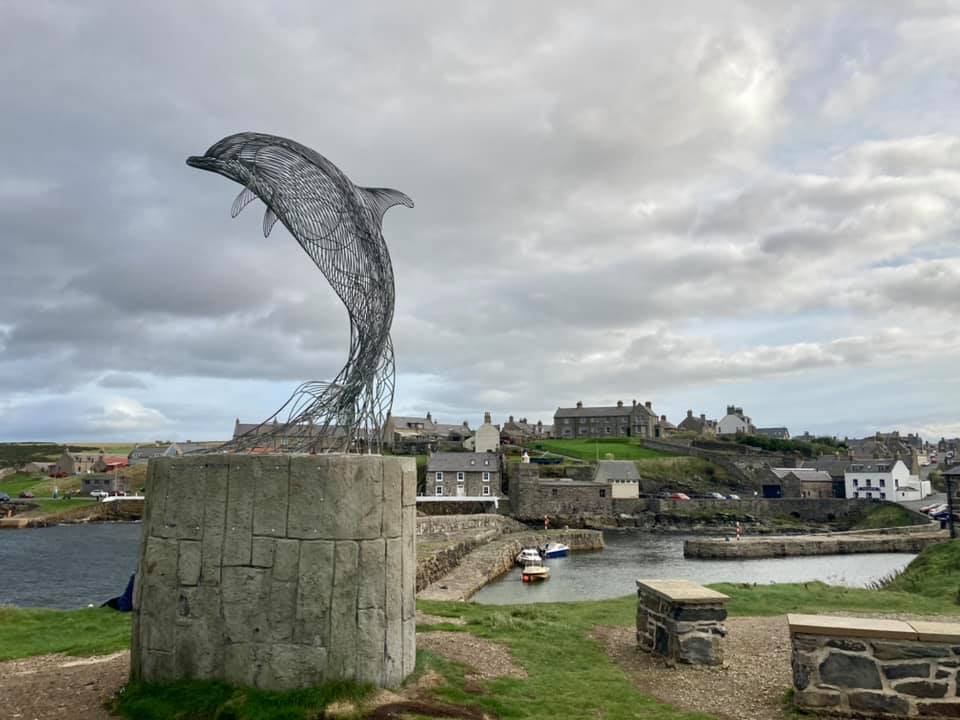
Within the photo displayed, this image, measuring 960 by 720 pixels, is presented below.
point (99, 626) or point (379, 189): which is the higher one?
point (379, 189)

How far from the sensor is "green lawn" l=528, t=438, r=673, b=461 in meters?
80.6

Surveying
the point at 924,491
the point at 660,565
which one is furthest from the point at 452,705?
the point at 924,491

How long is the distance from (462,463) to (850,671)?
180 feet

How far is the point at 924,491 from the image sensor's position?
7162 centimetres

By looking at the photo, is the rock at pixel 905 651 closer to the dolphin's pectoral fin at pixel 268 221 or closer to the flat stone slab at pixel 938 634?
the flat stone slab at pixel 938 634

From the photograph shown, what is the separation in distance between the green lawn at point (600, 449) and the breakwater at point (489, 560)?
1162 inches

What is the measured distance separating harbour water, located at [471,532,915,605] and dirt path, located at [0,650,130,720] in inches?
697

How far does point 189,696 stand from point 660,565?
34264 mm

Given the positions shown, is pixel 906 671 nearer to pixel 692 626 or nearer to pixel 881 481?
pixel 692 626

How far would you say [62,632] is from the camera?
13.3m

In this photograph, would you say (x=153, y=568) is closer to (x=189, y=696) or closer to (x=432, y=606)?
(x=189, y=696)

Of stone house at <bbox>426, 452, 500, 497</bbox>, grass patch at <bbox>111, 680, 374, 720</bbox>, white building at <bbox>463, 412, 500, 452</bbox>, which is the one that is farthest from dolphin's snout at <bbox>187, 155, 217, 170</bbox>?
white building at <bbox>463, 412, 500, 452</bbox>

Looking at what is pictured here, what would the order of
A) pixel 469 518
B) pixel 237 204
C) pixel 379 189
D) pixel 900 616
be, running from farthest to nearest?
1. pixel 469 518
2. pixel 900 616
3. pixel 379 189
4. pixel 237 204

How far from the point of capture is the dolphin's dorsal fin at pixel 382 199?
1041 cm
